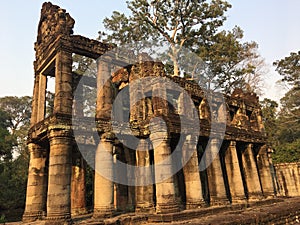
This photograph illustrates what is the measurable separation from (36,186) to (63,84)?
15.9 ft

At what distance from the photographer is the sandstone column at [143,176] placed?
1241 centimetres

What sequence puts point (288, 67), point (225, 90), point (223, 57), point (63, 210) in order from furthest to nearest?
point (288, 67) < point (225, 90) < point (223, 57) < point (63, 210)

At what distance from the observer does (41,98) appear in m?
13.6

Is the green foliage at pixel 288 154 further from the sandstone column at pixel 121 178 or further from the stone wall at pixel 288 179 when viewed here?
the sandstone column at pixel 121 178

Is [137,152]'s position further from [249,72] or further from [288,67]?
[288,67]

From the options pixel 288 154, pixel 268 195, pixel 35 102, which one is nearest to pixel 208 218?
pixel 268 195

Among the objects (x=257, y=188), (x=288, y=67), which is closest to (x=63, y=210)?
(x=257, y=188)

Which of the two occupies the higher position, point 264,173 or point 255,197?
point 264,173

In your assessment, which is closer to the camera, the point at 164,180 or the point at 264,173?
the point at 164,180

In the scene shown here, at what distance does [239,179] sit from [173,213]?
6311 mm

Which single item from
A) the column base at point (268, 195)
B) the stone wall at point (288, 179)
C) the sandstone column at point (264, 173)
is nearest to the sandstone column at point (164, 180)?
the column base at point (268, 195)

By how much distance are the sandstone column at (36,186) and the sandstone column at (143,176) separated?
172 inches

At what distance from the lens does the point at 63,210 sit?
9328 millimetres

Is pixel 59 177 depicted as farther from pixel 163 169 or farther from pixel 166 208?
pixel 166 208
